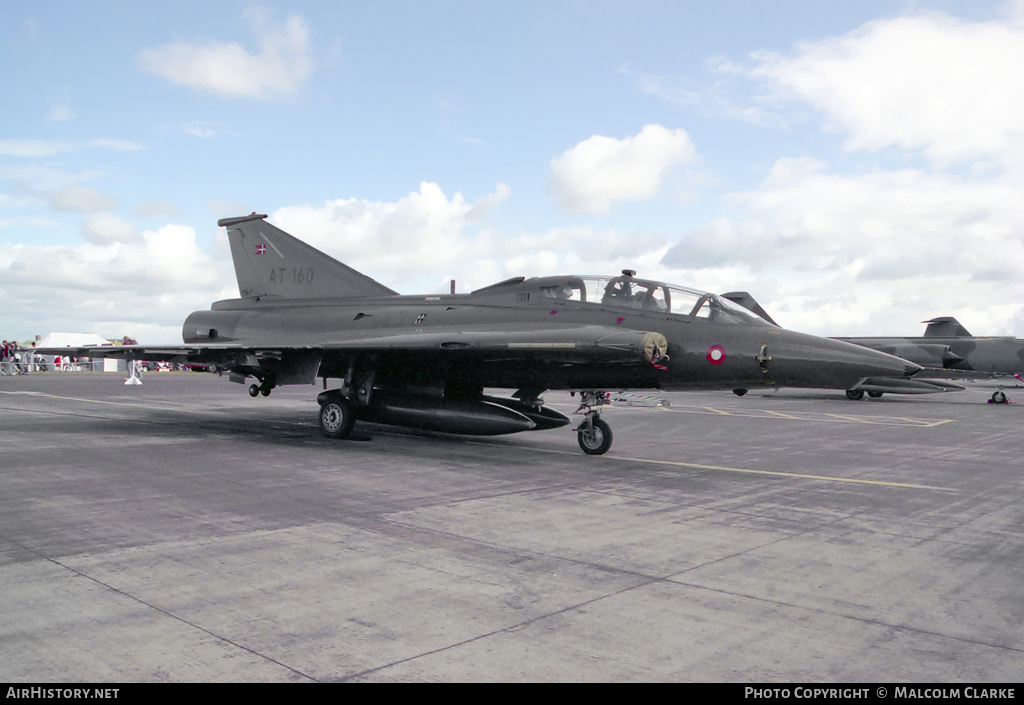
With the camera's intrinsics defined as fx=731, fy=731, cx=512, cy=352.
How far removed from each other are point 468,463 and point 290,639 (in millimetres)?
5921

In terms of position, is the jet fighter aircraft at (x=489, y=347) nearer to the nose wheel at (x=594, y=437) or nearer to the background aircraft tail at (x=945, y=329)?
the nose wheel at (x=594, y=437)

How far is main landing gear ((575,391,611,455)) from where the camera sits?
1028cm

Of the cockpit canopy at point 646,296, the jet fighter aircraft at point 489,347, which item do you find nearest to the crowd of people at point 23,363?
the jet fighter aircraft at point 489,347

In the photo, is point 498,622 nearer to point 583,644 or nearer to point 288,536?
point 583,644

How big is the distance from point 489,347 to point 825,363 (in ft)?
13.7

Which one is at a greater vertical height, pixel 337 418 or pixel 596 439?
pixel 337 418

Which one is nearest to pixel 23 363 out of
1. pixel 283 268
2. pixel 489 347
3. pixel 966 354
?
pixel 283 268

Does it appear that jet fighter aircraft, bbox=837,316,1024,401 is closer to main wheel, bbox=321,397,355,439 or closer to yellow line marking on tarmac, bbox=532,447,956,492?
yellow line marking on tarmac, bbox=532,447,956,492

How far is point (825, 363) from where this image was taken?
857cm

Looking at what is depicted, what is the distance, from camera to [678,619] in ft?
12.4

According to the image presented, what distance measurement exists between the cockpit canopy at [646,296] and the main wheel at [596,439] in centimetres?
175

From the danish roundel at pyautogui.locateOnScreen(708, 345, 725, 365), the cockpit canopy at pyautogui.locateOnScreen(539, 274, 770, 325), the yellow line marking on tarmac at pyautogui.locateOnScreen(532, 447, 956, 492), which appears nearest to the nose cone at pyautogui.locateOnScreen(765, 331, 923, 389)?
the danish roundel at pyautogui.locateOnScreen(708, 345, 725, 365)

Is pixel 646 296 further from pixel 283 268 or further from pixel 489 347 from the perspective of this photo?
pixel 283 268
